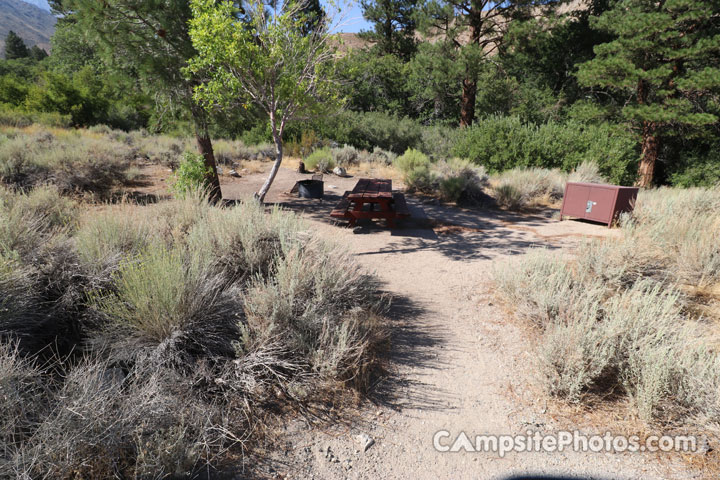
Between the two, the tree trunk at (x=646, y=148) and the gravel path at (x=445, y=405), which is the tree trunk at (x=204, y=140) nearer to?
the gravel path at (x=445, y=405)

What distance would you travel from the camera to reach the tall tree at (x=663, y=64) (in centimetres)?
1208

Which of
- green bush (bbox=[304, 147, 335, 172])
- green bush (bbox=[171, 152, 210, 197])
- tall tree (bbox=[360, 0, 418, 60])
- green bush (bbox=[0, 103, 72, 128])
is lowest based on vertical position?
green bush (bbox=[171, 152, 210, 197])

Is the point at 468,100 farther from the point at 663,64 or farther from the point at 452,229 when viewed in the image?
the point at 452,229

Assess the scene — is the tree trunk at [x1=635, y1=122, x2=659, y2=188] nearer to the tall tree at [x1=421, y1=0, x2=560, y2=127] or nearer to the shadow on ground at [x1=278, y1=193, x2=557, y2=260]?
the tall tree at [x1=421, y1=0, x2=560, y2=127]

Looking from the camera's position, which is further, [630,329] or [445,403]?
[630,329]

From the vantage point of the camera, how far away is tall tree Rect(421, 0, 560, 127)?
15.5 metres

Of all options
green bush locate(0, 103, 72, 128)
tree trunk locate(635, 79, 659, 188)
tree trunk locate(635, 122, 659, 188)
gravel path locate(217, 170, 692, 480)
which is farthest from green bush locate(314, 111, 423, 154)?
gravel path locate(217, 170, 692, 480)

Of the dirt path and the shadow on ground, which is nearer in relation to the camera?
the dirt path

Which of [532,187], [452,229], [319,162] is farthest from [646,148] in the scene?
[319,162]

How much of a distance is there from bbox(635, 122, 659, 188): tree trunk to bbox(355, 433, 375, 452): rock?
1608 centimetres

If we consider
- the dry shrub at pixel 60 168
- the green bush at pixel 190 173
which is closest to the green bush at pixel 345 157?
the dry shrub at pixel 60 168

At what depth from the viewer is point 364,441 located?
2268 mm

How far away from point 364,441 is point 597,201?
23.7 ft

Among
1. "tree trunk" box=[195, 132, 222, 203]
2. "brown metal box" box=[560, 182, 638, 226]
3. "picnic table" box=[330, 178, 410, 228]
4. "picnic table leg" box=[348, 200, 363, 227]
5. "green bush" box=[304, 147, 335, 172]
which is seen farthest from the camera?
"green bush" box=[304, 147, 335, 172]
